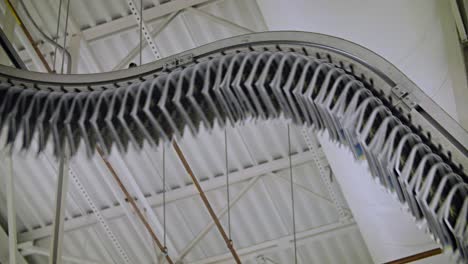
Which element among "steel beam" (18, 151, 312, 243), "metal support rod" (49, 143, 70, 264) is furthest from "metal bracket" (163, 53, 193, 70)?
"steel beam" (18, 151, 312, 243)

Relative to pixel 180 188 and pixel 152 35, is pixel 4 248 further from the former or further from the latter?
pixel 152 35

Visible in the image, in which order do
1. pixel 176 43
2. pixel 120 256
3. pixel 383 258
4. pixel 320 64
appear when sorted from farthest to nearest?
pixel 120 256, pixel 176 43, pixel 383 258, pixel 320 64

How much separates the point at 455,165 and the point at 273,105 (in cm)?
69

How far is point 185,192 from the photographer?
9.65 metres

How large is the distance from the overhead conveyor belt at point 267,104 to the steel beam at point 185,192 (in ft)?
22.5

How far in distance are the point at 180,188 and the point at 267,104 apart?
24.4 ft

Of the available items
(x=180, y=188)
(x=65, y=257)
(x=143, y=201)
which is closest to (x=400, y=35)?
(x=143, y=201)

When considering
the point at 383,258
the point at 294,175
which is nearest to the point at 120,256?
the point at 294,175

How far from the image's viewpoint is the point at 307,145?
9.11m

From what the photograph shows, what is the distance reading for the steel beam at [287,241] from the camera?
31.9ft

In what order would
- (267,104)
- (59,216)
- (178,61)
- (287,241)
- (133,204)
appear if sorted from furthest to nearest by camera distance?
(287,241), (133,204), (59,216), (178,61), (267,104)

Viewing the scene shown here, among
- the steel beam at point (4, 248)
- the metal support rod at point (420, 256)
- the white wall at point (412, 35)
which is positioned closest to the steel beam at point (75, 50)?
the steel beam at point (4, 248)

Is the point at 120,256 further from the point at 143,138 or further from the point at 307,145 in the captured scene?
the point at 143,138

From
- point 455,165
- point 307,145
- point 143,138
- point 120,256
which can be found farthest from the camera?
point 120,256
